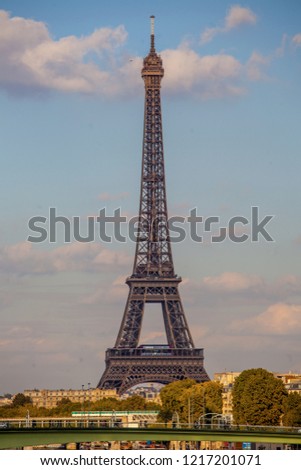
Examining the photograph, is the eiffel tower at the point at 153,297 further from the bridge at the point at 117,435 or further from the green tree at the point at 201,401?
the bridge at the point at 117,435

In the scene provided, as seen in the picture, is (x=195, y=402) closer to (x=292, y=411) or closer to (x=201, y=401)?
(x=201, y=401)

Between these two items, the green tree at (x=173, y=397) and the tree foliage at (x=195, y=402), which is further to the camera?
the green tree at (x=173, y=397)

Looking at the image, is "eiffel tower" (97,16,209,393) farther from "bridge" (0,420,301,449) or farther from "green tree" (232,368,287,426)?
"bridge" (0,420,301,449)

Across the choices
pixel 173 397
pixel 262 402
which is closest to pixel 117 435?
pixel 262 402

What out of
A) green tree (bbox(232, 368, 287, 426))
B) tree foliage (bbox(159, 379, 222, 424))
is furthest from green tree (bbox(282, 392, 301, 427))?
tree foliage (bbox(159, 379, 222, 424))

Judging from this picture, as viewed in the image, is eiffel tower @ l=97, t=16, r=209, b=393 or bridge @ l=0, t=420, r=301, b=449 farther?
eiffel tower @ l=97, t=16, r=209, b=393

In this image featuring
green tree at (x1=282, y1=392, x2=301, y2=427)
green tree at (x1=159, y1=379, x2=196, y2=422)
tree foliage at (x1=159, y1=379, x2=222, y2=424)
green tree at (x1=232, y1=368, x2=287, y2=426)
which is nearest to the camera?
green tree at (x1=282, y1=392, x2=301, y2=427)

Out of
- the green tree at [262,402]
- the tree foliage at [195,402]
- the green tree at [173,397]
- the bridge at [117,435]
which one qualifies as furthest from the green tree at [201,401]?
the bridge at [117,435]
